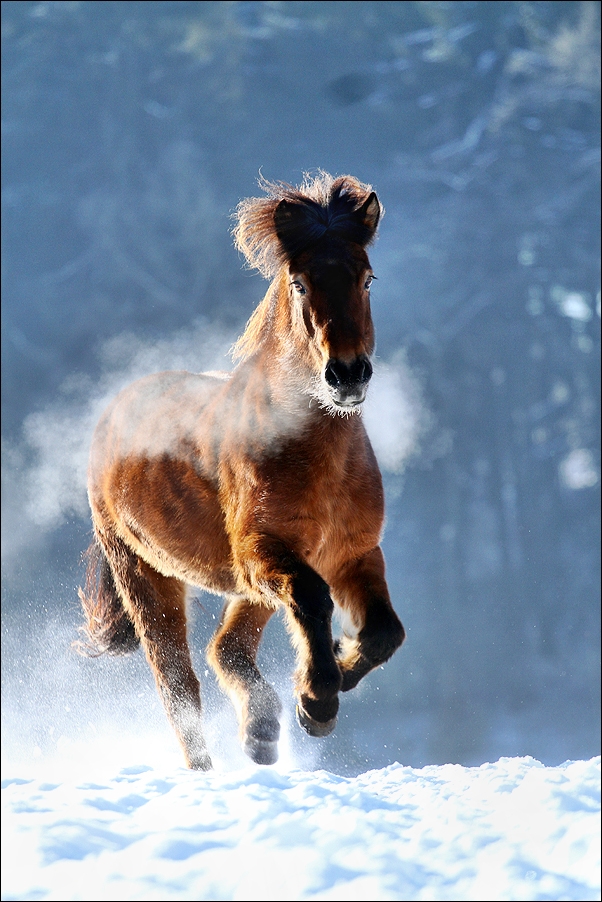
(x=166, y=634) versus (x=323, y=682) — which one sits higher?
(x=166, y=634)

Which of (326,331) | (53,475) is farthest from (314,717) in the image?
(53,475)

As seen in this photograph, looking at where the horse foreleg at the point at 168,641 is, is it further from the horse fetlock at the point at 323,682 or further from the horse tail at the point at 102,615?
the horse fetlock at the point at 323,682

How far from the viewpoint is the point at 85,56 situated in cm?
2003

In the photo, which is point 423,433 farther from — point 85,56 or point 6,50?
point 6,50

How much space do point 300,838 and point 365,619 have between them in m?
0.89

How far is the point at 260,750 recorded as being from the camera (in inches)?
139

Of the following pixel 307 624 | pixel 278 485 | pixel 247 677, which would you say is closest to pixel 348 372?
pixel 278 485

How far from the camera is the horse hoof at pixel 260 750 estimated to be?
11.5 feet

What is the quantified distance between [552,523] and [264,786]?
2315cm

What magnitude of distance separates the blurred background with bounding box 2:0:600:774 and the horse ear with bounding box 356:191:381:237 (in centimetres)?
1352

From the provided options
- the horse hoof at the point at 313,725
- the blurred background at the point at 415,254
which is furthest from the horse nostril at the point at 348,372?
the blurred background at the point at 415,254

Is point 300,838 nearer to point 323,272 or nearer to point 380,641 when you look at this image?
point 380,641

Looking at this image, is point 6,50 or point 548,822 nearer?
point 548,822

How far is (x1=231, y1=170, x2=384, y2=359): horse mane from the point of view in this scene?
3113 millimetres
